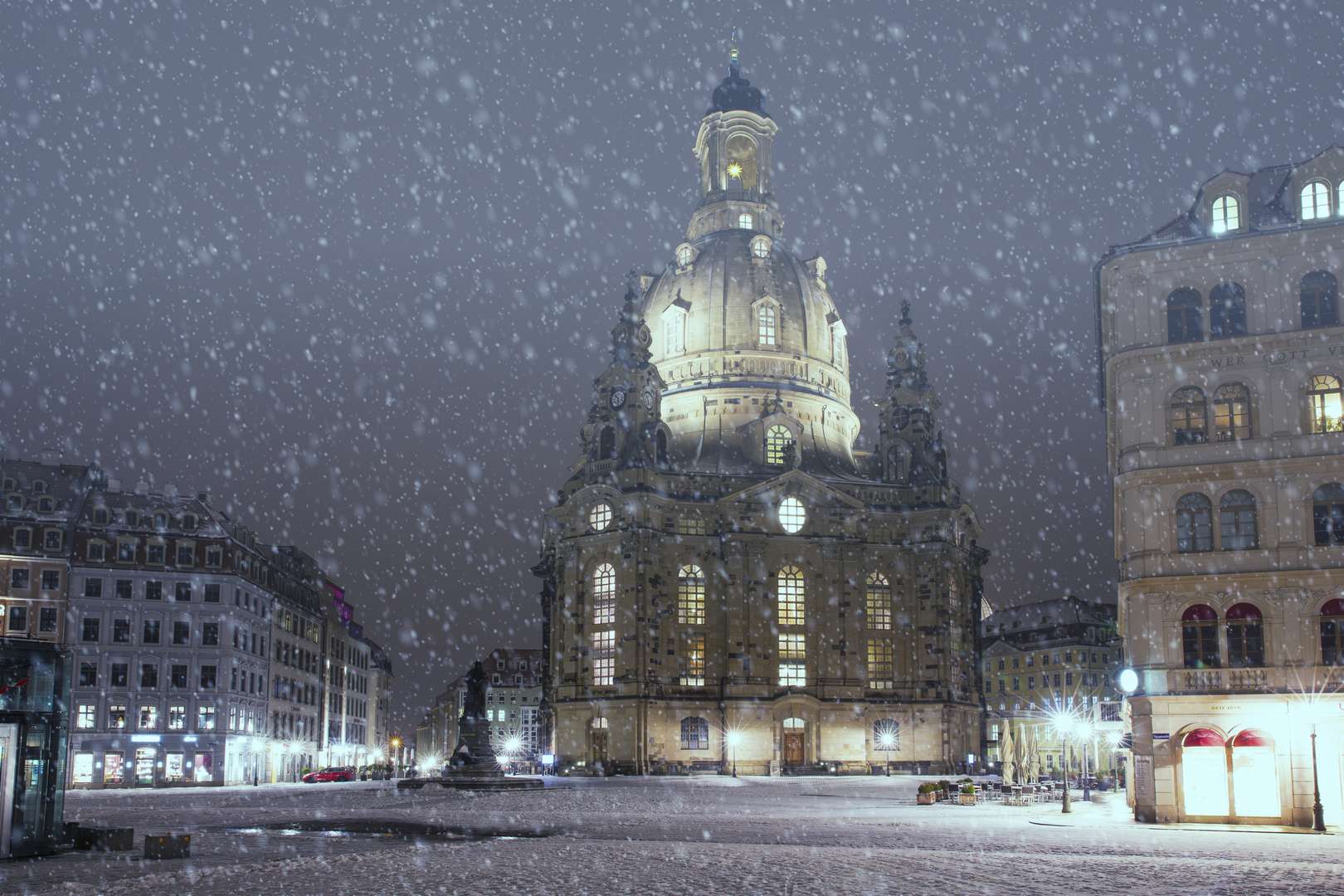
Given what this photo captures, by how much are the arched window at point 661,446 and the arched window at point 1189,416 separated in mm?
71130

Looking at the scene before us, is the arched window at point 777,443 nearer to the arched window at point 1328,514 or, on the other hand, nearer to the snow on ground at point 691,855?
the snow on ground at point 691,855

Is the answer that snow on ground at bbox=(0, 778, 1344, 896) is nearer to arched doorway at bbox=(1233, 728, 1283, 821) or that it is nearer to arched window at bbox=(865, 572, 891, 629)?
arched doorway at bbox=(1233, 728, 1283, 821)

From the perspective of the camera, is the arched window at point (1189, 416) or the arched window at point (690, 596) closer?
the arched window at point (1189, 416)

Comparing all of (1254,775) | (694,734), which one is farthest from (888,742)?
(1254,775)

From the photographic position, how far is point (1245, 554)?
123 feet

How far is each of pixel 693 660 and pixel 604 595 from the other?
8443mm

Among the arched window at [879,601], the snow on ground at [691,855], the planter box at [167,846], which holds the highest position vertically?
the arched window at [879,601]

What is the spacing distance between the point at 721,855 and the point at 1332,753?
18.2 meters

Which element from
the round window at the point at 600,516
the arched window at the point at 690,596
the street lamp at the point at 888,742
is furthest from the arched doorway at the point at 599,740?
the street lamp at the point at 888,742

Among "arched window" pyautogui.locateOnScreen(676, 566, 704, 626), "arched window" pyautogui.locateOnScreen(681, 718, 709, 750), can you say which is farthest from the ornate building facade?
"arched window" pyautogui.locateOnScreen(676, 566, 704, 626)

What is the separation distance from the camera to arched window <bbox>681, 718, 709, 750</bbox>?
3917 inches

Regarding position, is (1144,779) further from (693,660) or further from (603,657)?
(603,657)

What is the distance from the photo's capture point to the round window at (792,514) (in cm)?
10562

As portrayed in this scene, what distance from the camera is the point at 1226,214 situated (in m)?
40.1
